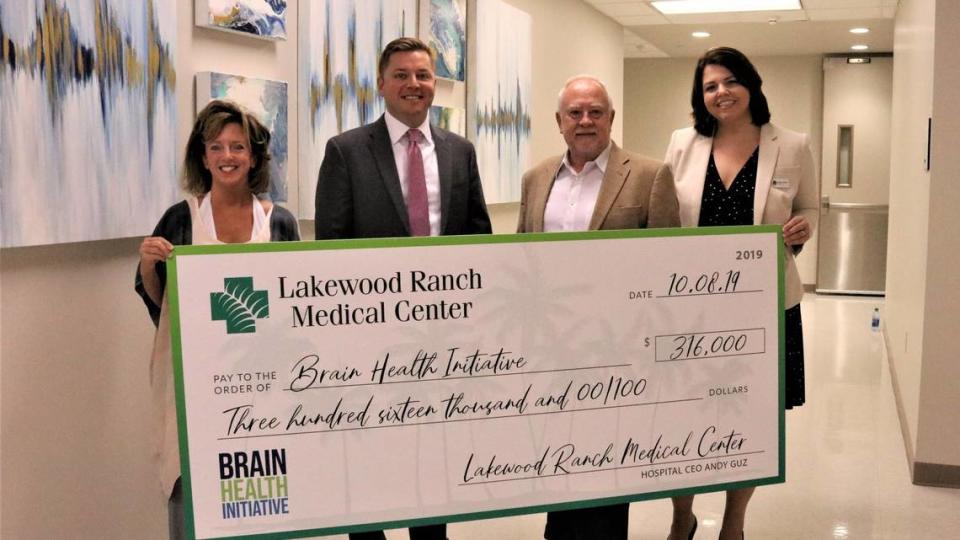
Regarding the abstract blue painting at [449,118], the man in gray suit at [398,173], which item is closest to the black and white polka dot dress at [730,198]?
the man in gray suit at [398,173]

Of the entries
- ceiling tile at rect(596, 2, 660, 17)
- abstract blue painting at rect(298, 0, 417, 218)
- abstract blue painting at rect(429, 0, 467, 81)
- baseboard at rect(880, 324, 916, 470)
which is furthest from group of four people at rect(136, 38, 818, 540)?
ceiling tile at rect(596, 2, 660, 17)

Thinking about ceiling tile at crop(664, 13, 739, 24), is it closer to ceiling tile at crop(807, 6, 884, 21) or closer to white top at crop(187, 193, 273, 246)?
ceiling tile at crop(807, 6, 884, 21)

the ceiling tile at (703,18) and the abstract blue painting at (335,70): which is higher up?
the ceiling tile at (703,18)

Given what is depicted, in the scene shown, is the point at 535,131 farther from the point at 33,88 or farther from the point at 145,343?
the point at 33,88

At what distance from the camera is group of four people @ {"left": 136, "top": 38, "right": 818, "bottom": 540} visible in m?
2.78

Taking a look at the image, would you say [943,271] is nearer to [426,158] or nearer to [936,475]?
[936,475]

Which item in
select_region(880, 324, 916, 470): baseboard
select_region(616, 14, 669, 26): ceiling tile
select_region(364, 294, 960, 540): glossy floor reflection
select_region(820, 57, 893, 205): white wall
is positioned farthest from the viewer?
select_region(820, 57, 893, 205): white wall

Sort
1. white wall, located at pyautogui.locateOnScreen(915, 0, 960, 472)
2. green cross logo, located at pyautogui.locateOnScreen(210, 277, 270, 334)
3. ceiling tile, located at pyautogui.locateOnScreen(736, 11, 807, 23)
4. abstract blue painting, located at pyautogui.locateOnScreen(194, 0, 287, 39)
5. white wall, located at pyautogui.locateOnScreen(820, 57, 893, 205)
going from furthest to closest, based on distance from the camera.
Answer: white wall, located at pyautogui.locateOnScreen(820, 57, 893, 205)
ceiling tile, located at pyautogui.locateOnScreen(736, 11, 807, 23)
white wall, located at pyautogui.locateOnScreen(915, 0, 960, 472)
abstract blue painting, located at pyautogui.locateOnScreen(194, 0, 287, 39)
green cross logo, located at pyautogui.locateOnScreen(210, 277, 270, 334)

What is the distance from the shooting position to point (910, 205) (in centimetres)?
598

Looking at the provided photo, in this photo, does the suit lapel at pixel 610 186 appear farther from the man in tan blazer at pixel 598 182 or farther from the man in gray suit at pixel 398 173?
the man in gray suit at pixel 398 173

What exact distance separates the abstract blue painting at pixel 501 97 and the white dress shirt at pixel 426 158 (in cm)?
324

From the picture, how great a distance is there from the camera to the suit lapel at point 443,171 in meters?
3.26

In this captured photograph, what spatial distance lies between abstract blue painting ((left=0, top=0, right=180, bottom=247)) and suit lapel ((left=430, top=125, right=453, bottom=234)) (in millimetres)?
966

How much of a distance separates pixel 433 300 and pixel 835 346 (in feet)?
23.9
